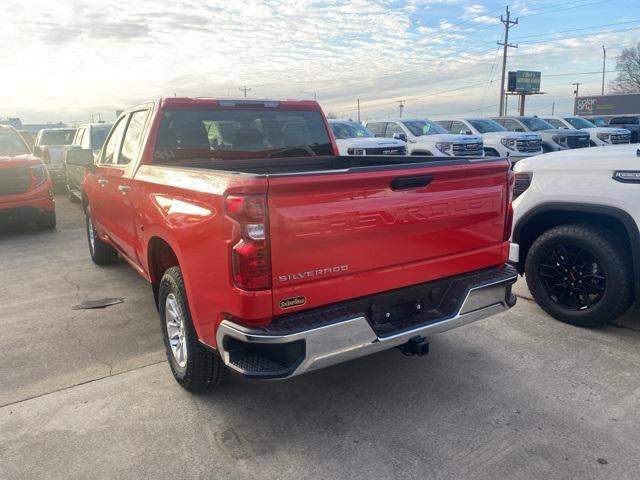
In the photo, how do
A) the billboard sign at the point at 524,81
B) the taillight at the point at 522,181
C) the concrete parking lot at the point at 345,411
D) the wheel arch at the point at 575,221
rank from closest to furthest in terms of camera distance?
the concrete parking lot at the point at 345,411 → the wheel arch at the point at 575,221 → the taillight at the point at 522,181 → the billboard sign at the point at 524,81

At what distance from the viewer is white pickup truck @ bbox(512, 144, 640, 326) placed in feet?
12.9

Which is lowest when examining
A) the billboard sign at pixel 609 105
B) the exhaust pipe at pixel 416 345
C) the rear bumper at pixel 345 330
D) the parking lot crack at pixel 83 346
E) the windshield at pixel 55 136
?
the parking lot crack at pixel 83 346

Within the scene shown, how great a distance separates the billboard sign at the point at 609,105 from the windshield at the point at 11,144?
2090 inches

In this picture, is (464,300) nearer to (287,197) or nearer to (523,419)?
(523,419)

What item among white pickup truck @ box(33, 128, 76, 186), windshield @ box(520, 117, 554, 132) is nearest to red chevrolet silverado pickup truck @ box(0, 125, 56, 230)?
white pickup truck @ box(33, 128, 76, 186)

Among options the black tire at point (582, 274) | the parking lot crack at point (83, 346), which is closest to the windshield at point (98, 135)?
the parking lot crack at point (83, 346)

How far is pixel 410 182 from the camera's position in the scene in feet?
9.20

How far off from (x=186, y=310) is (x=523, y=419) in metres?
2.16

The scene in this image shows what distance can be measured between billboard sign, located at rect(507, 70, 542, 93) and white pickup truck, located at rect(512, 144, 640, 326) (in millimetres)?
49713

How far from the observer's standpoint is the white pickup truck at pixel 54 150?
14.2 metres

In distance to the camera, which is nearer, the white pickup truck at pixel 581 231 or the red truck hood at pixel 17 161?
the white pickup truck at pixel 581 231

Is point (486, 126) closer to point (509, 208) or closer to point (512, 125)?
point (512, 125)

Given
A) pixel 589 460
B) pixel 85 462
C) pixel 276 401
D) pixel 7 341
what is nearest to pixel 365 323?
pixel 276 401

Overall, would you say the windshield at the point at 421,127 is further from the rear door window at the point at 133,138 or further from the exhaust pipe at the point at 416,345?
the exhaust pipe at the point at 416,345
